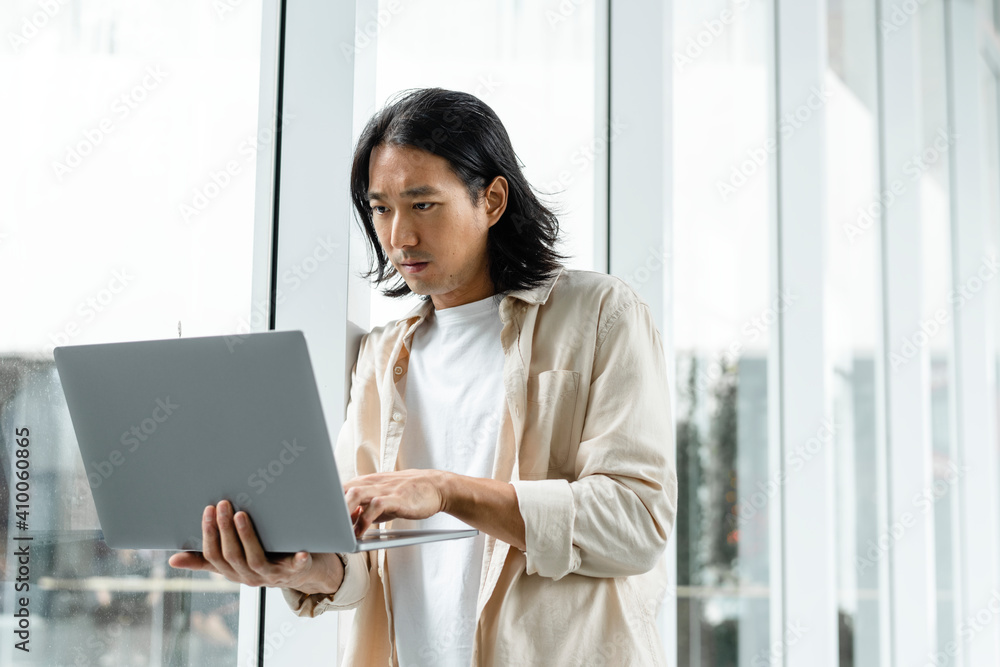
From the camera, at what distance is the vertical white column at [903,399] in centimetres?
318

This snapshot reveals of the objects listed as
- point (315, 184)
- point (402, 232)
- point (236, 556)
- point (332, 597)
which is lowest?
point (332, 597)

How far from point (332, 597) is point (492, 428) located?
0.33 meters

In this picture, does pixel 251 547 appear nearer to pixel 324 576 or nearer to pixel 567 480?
pixel 324 576

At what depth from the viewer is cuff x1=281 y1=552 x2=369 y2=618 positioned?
127 cm

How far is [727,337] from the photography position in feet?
8.64

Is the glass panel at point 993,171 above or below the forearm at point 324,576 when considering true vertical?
above

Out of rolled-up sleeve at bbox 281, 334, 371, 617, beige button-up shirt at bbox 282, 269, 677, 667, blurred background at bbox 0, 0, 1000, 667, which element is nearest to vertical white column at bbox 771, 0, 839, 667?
blurred background at bbox 0, 0, 1000, 667

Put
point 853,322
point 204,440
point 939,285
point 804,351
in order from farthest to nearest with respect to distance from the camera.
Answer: point 939,285
point 853,322
point 804,351
point 204,440

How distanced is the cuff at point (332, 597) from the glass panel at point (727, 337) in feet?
4.57

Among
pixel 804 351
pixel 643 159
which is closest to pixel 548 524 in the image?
pixel 643 159

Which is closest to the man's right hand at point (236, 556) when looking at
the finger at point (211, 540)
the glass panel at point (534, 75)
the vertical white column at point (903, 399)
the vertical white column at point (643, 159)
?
the finger at point (211, 540)

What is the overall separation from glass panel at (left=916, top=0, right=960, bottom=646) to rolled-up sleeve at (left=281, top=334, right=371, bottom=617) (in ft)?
8.44

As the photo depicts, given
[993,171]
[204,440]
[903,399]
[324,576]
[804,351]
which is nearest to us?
[204,440]

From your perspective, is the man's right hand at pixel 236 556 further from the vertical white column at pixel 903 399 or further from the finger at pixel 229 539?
the vertical white column at pixel 903 399
